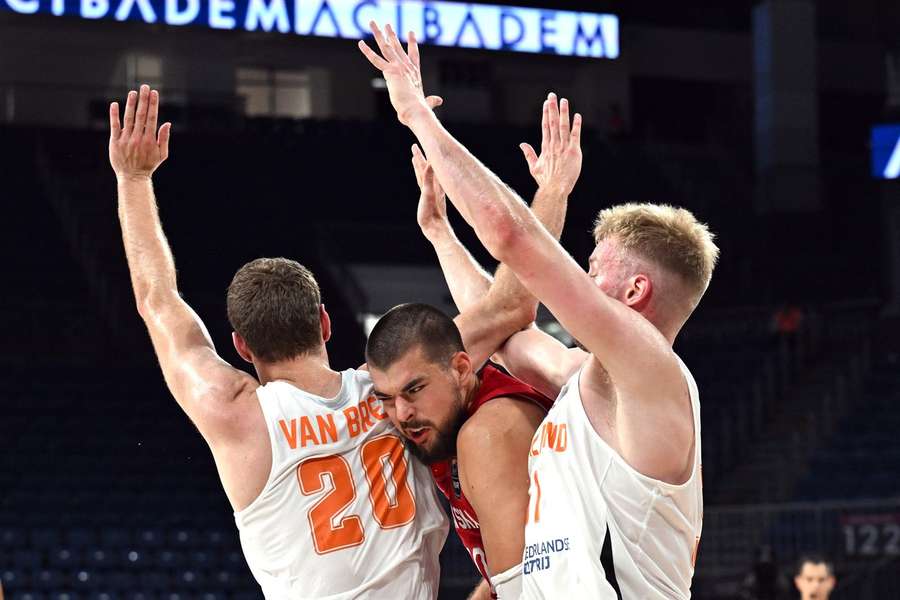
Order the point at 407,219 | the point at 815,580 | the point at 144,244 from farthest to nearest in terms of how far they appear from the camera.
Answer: the point at 407,219
the point at 815,580
the point at 144,244

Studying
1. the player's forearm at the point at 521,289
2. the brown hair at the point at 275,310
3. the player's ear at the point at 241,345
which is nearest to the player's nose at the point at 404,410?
the brown hair at the point at 275,310

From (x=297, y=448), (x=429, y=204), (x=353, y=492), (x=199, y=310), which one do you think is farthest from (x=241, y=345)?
(x=199, y=310)

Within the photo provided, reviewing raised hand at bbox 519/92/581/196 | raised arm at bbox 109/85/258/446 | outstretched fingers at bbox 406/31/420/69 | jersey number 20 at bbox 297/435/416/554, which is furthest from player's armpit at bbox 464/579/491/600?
outstretched fingers at bbox 406/31/420/69

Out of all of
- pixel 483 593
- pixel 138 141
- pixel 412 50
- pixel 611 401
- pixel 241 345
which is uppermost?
pixel 412 50

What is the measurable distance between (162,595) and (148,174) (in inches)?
429

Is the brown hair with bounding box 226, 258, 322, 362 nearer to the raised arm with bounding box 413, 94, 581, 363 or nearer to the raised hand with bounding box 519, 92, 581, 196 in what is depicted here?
the raised arm with bounding box 413, 94, 581, 363

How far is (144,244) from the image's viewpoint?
143 inches

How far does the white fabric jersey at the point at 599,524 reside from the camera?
2.99m

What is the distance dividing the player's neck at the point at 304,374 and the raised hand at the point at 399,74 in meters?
0.70

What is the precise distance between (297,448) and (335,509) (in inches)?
7.5

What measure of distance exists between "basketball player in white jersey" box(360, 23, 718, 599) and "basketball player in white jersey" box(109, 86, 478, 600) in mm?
492

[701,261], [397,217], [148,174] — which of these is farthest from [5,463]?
[701,261]

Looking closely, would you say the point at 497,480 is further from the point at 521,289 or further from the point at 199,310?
the point at 199,310

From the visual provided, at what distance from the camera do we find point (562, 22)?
82.3 ft
